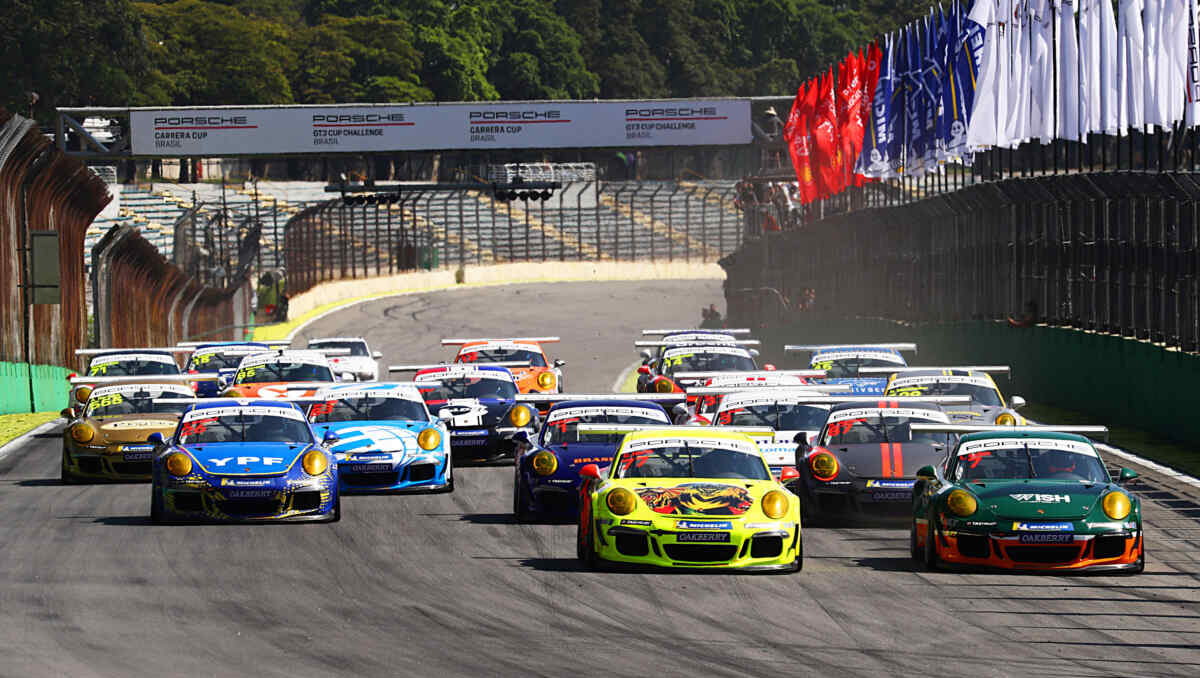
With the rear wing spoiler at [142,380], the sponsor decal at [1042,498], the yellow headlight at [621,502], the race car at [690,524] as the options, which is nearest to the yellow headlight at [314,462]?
the race car at [690,524]

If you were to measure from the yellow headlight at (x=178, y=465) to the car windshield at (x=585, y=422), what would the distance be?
10.7ft

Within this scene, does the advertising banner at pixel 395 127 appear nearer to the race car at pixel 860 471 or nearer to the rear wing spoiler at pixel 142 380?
the rear wing spoiler at pixel 142 380

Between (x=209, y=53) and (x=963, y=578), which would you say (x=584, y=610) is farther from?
(x=209, y=53)

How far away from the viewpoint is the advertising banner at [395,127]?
2169 inches

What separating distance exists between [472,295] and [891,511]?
63.9 m

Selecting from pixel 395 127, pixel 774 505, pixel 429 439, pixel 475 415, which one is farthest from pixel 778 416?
pixel 395 127

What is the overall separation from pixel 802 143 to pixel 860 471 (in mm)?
37829

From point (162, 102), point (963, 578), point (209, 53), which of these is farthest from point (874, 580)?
point (209, 53)

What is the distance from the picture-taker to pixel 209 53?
116 meters

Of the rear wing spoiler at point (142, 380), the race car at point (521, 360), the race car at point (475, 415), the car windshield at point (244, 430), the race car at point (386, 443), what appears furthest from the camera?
the race car at point (521, 360)

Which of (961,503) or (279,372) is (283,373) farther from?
(961,503)

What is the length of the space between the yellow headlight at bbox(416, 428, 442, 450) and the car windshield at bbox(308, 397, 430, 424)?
0.64 meters

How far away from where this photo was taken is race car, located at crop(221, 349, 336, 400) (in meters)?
27.0

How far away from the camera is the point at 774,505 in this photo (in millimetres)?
14297
